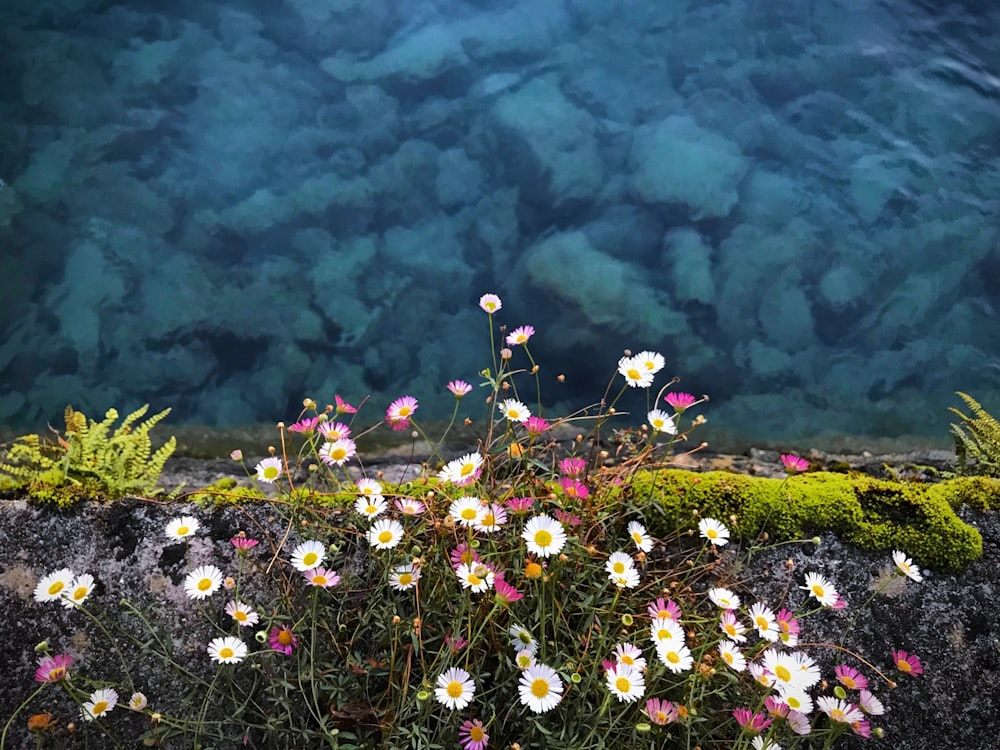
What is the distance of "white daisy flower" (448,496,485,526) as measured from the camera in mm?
1890

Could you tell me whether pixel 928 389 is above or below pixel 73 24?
below

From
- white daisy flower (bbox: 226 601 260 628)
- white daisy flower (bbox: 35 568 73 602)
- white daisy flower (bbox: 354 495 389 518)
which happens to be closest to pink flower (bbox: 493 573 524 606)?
white daisy flower (bbox: 354 495 389 518)

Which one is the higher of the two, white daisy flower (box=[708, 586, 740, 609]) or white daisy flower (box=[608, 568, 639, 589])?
white daisy flower (box=[608, 568, 639, 589])

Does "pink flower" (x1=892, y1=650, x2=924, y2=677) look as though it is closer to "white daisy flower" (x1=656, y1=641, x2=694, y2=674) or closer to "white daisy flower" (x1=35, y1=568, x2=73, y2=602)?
"white daisy flower" (x1=656, y1=641, x2=694, y2=674)

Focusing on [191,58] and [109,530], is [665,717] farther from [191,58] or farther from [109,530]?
[191,58]

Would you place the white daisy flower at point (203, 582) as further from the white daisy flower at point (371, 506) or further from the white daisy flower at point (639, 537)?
the white daisy flower at point (639, 537)

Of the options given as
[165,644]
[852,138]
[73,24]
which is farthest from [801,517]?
[73,24]

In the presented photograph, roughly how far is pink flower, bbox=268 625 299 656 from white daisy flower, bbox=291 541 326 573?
157 millimetres

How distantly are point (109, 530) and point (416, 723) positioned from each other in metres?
1.11

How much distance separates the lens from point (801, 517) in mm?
2336

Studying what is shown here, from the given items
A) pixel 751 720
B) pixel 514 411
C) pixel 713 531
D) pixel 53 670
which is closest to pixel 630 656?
pixel 751 720

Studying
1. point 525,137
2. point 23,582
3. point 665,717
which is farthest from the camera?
point 525,137

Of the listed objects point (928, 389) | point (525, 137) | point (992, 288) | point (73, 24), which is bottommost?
point (928, 389)

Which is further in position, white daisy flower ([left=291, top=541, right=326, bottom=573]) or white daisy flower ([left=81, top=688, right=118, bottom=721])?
white daisy flower ([left=291, top=541, right=326, bottom=573])
